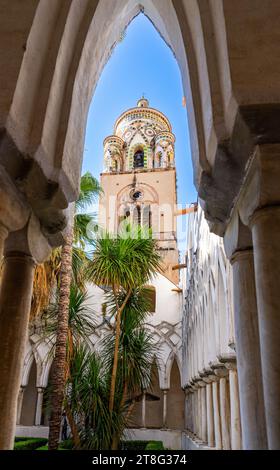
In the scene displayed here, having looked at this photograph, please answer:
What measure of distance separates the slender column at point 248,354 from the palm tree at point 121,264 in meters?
6.75

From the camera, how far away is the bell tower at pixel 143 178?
3322cm

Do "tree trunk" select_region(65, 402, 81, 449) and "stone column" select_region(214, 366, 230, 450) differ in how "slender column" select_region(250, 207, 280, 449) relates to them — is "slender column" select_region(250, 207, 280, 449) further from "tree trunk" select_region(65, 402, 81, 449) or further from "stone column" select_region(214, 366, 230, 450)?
"tree trunk" select_region(65, 402, 81, 449)

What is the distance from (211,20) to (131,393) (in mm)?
→ 8086

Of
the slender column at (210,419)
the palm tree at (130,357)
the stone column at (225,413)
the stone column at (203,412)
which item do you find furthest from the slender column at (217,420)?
the stone column at (203,412)

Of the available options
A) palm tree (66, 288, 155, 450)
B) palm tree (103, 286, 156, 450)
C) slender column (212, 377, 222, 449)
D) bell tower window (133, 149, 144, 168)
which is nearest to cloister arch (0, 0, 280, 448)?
palm tree (66, 288, 155, 450)

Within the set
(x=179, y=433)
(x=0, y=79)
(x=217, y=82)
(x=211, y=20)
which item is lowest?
(x=179, y=433)

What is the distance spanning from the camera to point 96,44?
11.7ft

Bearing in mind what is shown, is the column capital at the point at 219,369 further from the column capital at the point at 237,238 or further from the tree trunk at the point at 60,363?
the column capital at the point at 237,238

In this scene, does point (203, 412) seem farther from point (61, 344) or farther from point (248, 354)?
point (248, 354)

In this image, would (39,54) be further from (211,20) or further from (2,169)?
(211,20)

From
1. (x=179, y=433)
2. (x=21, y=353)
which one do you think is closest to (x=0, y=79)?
(x=21, y=353)

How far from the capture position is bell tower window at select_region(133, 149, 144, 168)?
37.6 metres

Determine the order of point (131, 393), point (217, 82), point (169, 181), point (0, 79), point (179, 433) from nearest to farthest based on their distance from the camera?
1. point (0, 79)
2. point (217, 82)
3. point (131, 393)
4. point (179, 433)
5. point (169, 181)

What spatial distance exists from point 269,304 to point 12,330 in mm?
1618
